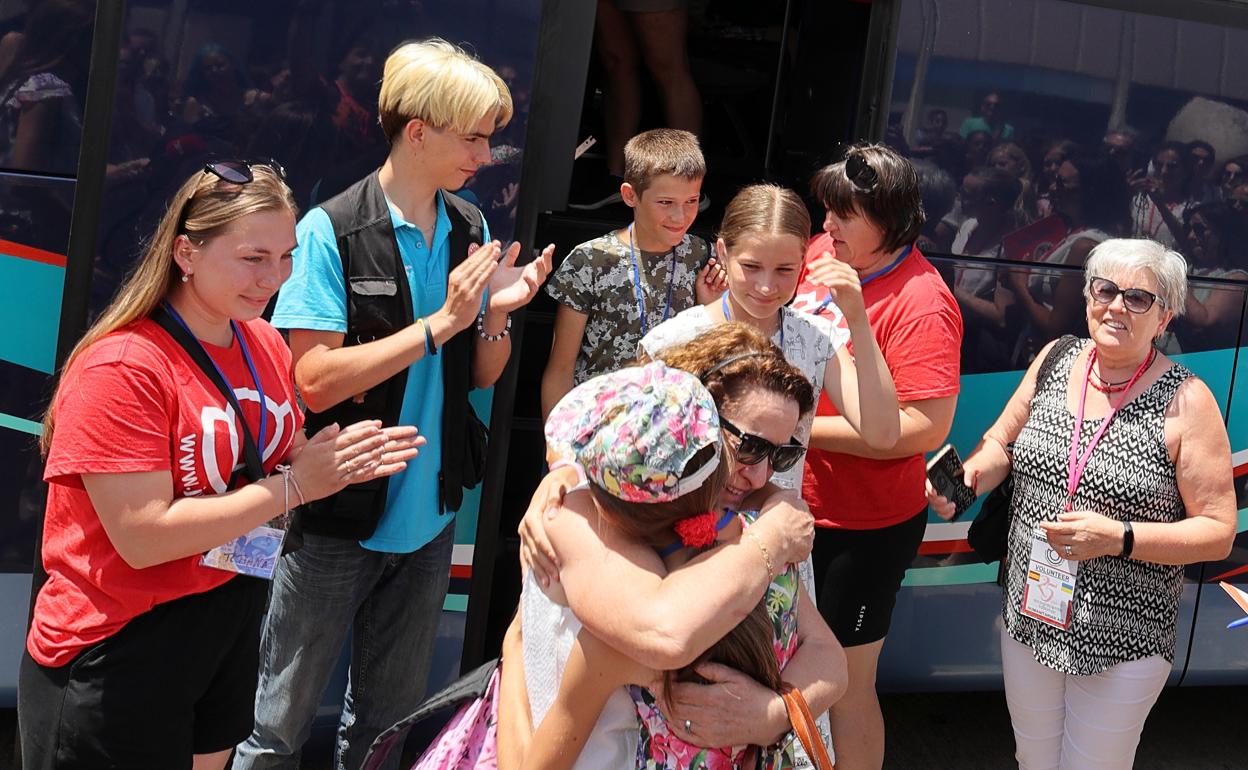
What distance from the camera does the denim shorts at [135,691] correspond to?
84.7 inches

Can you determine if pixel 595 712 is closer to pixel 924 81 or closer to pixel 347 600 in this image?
pixel 347 600

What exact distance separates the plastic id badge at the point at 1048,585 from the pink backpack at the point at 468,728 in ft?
5.04

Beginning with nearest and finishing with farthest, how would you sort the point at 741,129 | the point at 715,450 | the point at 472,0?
the point at 715,450, the point at 472,0, the point at 741,129

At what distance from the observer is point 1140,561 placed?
2.91 m

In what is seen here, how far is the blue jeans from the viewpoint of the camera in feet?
9.16

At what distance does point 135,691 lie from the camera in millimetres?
2174

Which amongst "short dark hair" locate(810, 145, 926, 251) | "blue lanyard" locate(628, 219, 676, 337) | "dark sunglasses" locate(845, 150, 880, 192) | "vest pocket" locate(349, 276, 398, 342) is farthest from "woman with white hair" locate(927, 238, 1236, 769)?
"vest pocket" locate(349, 276, 398, 342)

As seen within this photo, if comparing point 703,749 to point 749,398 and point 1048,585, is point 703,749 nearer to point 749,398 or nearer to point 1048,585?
point 749,398

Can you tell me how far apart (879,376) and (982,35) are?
3.95 ft

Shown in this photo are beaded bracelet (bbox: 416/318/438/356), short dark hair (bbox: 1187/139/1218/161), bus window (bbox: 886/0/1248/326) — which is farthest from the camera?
short dark hair (bbox: 1187/139/1218/161)

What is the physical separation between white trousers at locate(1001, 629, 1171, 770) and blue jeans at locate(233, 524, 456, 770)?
4.94 feet

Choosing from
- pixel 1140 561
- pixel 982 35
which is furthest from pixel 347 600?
pixel 982 35

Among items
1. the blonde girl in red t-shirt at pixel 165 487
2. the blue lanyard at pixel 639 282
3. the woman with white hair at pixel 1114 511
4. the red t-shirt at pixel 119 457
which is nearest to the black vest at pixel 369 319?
the blonde girl in red t-shirt at pixel 165 487

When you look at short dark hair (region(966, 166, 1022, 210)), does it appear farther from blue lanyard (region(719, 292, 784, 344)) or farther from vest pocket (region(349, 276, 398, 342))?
vest pocket (region(349, 276, 398, 342))
